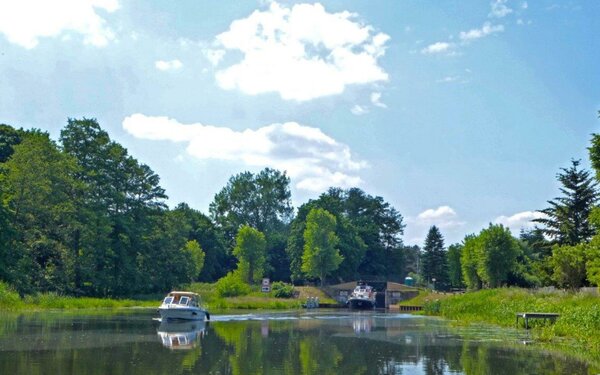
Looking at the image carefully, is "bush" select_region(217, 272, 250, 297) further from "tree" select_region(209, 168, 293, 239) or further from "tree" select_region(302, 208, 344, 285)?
"tree" select_region(209, 168, 293, 239)

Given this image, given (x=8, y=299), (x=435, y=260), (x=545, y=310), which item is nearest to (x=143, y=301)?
(x=8, y=299)

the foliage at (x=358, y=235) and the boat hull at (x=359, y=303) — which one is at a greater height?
the foliage at (x=358, y=235)

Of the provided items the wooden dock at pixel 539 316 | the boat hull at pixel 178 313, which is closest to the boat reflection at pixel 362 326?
the wooden dock at pixel 539 316

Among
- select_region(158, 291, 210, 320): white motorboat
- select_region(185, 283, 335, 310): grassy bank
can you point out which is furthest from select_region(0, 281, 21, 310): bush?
select_region(185, 283, 335, 310): grassy bank

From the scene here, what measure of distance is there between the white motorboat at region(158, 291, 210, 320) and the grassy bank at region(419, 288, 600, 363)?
62.1 ft

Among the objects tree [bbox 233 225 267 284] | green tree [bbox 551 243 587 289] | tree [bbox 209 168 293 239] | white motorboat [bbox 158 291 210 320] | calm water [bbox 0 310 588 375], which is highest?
tree [bbox 209 168 293 239]

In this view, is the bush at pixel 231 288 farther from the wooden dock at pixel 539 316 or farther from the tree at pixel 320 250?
the wooden dock at pixel 539 316

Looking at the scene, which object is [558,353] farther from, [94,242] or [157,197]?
[157,197]

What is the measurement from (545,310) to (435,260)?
9420 cm

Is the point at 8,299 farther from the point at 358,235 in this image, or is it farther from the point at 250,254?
the point at 358,235

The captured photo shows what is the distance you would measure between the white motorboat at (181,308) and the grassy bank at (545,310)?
1892cm

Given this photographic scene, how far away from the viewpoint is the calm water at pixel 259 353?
18938 mm

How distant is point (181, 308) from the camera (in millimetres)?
44750

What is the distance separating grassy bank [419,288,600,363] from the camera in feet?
93.8
